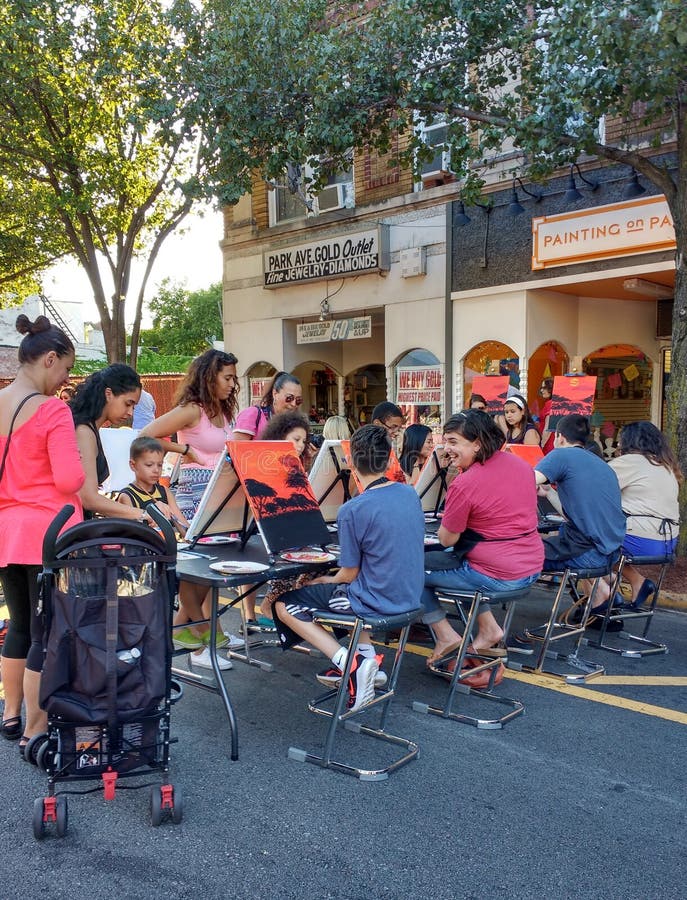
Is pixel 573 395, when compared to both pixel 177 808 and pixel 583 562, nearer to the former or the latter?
pixel 583 562

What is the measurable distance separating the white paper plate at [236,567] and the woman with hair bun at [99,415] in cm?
50

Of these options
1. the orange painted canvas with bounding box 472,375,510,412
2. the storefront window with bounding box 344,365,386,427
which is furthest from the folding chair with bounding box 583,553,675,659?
the storefront window with bounding box 344,365,386,427

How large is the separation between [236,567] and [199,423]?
1683mm

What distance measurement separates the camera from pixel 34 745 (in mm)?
3359

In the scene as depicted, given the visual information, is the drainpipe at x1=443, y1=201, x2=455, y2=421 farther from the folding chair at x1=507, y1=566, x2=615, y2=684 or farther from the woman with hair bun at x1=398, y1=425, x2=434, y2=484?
the folding chair at x1=507, y1=566, x2=615, y2=684

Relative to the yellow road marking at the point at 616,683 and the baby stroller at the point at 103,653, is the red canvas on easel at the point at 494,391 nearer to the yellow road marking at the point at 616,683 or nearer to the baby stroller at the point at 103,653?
the yellow road marking at the point at 616,683

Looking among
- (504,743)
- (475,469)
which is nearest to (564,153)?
(475,469)

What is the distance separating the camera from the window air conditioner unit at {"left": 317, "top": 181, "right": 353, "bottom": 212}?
47.6 feet

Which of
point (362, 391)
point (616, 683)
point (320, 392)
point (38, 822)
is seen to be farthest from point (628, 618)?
point (320, 392)

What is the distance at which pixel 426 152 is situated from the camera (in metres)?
8.93

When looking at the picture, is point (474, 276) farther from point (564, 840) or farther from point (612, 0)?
point (564, 840)

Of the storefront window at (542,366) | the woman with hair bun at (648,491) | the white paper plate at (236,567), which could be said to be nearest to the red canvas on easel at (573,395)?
the woman with hair bun at (648,491)

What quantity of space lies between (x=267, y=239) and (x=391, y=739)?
537 inches

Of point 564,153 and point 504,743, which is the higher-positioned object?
point 564,153
